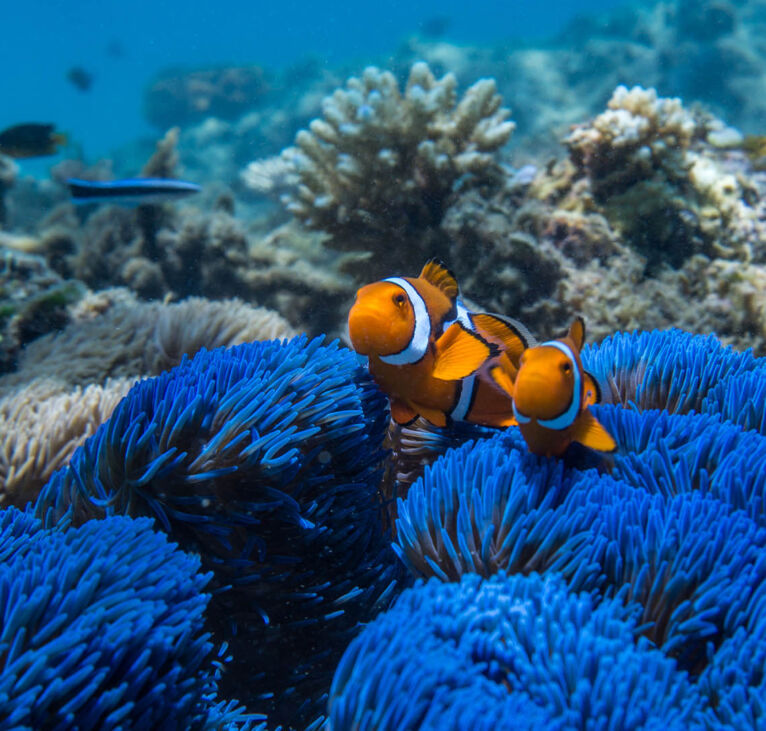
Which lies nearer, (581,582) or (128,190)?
(581,582)

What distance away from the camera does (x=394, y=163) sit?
4312 millimetres

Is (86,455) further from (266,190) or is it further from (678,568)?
(266,190)

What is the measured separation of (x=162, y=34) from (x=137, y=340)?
87951 mm

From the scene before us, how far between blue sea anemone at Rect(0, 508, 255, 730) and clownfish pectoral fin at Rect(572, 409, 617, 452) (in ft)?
3.37

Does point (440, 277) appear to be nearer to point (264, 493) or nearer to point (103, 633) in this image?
point (264, 493)

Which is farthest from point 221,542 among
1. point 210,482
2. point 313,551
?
point 313,551

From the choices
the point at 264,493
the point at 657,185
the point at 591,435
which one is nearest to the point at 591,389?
the point at 591,435

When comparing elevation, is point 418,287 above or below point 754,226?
below

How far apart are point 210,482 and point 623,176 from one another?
4236mm

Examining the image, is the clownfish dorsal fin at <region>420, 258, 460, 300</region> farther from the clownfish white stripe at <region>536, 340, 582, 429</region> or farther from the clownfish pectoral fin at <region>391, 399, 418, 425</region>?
the clownfish white stripe at <region>536, 340, 582, 429</region>

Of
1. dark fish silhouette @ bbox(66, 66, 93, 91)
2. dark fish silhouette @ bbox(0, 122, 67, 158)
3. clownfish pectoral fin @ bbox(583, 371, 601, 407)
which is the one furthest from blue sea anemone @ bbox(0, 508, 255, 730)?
dark fish silhouette @ bbox(66, 66, 93, 91)

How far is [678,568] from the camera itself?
3.94ft

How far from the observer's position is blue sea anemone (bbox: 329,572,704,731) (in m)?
0.97

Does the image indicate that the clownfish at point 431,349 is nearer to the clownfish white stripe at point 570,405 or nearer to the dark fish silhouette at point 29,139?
the clownfish white stripe at point 570,405
